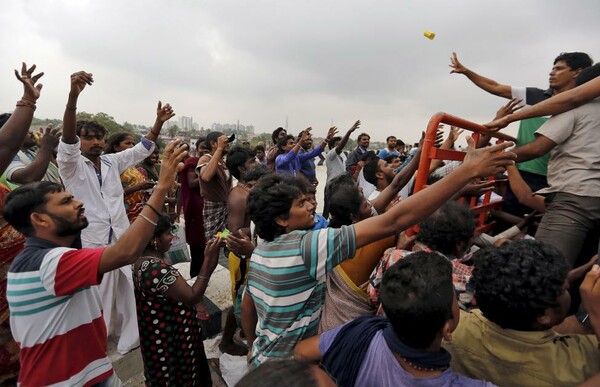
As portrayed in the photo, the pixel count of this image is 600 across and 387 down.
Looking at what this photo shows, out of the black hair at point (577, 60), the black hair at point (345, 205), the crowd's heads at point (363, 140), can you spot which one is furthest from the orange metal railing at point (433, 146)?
the crowd's heads at point (363, 140)

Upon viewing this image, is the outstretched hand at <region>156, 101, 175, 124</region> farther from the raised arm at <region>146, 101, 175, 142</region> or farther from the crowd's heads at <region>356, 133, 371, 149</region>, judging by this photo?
the crowd's heads at <region>356, 133, 371, 149</region>

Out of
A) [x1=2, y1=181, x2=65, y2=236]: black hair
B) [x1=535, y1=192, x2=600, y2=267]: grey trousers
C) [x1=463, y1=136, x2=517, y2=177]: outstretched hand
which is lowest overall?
[x1=535, y1=192, x2=600, y2=267]: grey trousers

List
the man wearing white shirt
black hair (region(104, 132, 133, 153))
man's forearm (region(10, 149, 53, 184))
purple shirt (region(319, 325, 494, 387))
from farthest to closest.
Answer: black hair (region(104, 132, 133, 153)) < the man wearing white shirt < man's forearm (region(10, 149, 53, 184)) < purple shirt (region(319, 325, 494, 387))

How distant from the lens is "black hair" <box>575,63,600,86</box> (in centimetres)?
183

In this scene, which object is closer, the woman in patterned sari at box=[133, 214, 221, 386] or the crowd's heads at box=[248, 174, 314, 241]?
the crowd's heads at box=[248, 174, 314, 241]

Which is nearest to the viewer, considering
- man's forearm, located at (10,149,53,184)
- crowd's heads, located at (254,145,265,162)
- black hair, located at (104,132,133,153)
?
man's forearm, located at (10,149,53,184)

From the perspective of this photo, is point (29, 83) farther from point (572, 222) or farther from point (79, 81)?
point (572, 222)

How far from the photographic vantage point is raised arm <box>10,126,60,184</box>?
2604 millimetres

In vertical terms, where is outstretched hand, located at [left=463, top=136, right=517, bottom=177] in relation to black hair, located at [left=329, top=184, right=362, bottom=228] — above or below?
above

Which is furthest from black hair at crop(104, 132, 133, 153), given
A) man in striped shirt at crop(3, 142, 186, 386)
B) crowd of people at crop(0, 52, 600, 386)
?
man in striped shirt at crop(3, 142, 186, 386)

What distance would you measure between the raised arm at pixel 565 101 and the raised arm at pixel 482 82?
110 cm

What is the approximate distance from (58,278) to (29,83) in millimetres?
1773

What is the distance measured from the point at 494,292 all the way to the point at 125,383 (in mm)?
3001

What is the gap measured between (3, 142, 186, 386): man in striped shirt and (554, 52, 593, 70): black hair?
2547 millimetres
